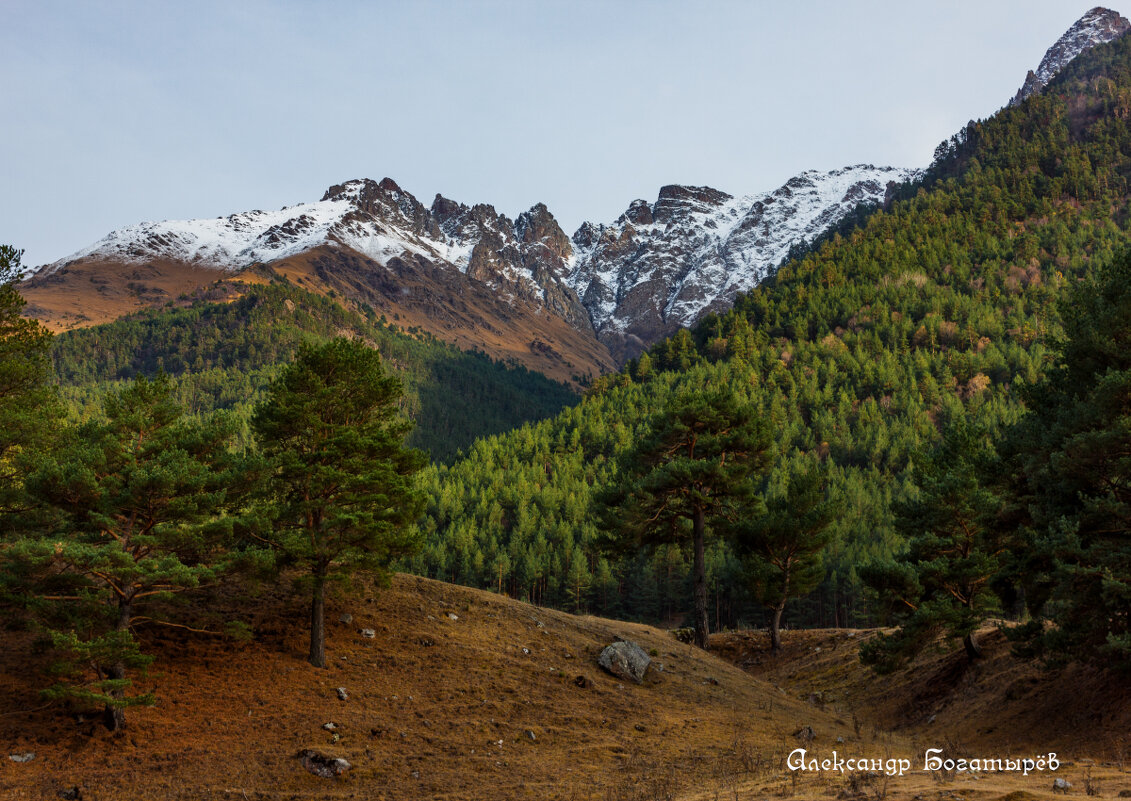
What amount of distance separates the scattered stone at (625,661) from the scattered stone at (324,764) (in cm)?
1152

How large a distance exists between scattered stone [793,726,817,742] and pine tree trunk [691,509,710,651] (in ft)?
36.0

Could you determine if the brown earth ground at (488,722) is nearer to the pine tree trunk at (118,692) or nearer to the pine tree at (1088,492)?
the pine tree trunk at (118,692)

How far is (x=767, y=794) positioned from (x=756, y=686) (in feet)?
56.1

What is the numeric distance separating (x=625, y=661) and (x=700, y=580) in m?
8.48

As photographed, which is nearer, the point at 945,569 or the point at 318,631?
the point at 318,631

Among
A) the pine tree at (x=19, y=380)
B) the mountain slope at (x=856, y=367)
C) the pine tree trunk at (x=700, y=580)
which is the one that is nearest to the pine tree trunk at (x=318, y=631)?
the pine tree at (x=19, y=380)

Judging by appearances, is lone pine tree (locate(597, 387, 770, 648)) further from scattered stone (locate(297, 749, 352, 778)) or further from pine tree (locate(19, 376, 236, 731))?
pine tree (locate(19, 376, 236, 731))

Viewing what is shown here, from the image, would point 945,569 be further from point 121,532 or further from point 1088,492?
point 121,532

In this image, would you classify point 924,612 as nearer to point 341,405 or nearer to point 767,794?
point 767,794

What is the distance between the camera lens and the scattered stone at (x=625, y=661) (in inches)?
957

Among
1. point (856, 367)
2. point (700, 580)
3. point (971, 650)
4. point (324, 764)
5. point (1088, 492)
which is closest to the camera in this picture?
point (324, 764)

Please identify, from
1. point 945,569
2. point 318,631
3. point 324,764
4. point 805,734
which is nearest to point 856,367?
point 945,569

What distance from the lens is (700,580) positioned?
31906 millimetres

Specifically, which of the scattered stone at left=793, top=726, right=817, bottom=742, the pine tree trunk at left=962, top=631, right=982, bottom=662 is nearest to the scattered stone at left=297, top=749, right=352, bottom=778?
the scattered stone at left=793, top=726, right=817, bottom=742
